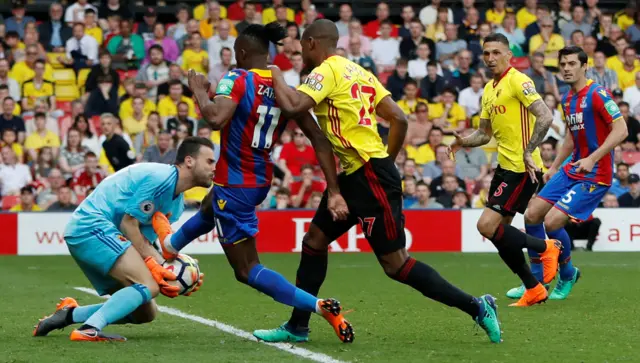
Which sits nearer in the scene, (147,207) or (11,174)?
(147,207)

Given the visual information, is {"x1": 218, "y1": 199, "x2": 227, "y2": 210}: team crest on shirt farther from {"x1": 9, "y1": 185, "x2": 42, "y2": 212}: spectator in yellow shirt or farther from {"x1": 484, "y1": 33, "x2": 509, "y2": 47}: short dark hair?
{"x1": 9, "y1": 185, "x2": 42, "y2": 212}: spectator in yellow shirt

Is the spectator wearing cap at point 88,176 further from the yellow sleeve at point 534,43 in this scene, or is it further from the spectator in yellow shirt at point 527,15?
the spectator in yellow shirt at point 527,15

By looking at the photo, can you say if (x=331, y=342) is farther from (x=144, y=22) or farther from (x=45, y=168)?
(x=144, y=22)

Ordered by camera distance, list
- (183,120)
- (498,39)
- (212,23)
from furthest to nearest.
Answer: (212,23), (183,120), (498,39)

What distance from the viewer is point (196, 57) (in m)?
20.7

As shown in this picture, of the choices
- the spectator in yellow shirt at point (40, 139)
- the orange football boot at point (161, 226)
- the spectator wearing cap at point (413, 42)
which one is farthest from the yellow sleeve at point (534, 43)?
the orange football boot at point (161, 226)

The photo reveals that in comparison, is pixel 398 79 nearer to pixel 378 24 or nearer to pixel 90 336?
pixel 378 24

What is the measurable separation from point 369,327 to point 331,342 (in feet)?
2.96

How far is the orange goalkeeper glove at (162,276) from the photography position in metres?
7.83

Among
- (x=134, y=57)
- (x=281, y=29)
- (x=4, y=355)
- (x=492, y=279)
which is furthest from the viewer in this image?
(x=134, y=57)

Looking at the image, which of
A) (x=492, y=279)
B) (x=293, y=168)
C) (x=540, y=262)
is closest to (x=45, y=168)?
(x=293, y=168)

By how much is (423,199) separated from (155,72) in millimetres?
5560

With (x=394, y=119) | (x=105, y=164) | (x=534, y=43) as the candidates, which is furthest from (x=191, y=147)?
(x=534, y=43)

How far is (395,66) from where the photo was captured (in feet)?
69.3
